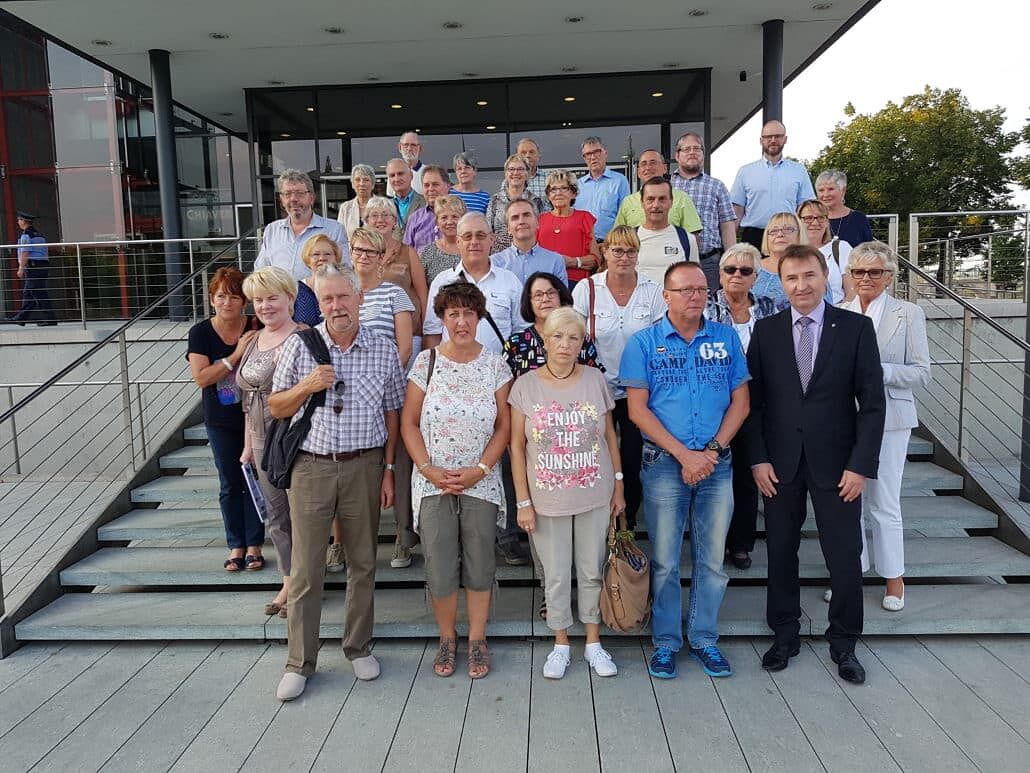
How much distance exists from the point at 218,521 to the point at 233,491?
692mm

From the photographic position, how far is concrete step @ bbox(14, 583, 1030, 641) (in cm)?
367

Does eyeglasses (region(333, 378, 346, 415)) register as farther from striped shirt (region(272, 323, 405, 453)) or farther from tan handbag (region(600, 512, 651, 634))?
tan handbag (region(600, 512, 651, 634))

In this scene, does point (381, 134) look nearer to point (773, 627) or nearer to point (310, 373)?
point (310, 373)

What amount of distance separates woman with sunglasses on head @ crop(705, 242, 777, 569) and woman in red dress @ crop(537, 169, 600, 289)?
4.20 feet

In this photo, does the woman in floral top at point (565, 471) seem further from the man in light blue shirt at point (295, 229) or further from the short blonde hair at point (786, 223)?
the man in light blue shirt at point (295, 229)

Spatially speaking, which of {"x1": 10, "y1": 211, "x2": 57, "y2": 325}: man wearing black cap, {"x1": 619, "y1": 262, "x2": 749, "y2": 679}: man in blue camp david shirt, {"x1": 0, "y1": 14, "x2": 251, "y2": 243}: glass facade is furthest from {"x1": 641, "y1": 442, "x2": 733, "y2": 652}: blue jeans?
{"x1": 0, "y1": 14, "x2": 251, "y2": 243}: glass facade

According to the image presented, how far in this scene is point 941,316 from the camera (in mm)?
7312

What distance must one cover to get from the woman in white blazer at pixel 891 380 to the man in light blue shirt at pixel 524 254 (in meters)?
1.68

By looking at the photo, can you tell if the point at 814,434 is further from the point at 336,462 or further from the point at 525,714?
the point at 336,462

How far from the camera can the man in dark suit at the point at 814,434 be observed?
126 inches

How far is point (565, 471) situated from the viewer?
10.5ft

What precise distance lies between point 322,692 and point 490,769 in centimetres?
99

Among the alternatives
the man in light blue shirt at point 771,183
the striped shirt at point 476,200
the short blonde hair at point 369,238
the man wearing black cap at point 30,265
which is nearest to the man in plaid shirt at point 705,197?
the man in light blue shirt at point 771,183

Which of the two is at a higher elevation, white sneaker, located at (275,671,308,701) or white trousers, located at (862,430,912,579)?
white trousers, located at (862,430,912,579)
